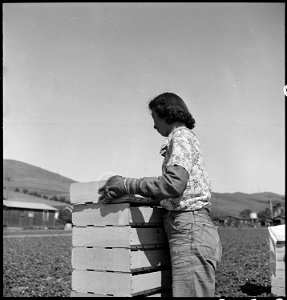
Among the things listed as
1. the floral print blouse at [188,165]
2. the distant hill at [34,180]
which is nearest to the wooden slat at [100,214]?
the floral print blouse at [188,165]

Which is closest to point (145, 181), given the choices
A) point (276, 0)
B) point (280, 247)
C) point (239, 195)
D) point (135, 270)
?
point (135, 270)

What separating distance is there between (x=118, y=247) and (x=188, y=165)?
0.85m

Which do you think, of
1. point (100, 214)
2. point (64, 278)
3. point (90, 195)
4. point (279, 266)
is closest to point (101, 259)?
point (100, 214)

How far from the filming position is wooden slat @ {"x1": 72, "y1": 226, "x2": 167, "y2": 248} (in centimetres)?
337

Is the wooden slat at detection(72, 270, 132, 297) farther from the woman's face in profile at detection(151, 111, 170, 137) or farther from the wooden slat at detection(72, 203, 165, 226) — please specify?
the woman's face in profile at detection(151, 111, 170, 137)

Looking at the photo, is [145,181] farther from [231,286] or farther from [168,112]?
[231,286]

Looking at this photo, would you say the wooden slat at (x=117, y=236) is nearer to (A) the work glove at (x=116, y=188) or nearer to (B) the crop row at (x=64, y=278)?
(A) the work glove at (x=116, y=188)

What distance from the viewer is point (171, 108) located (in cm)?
337

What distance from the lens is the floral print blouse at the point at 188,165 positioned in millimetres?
3162

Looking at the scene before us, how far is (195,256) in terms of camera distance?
3.11 metres

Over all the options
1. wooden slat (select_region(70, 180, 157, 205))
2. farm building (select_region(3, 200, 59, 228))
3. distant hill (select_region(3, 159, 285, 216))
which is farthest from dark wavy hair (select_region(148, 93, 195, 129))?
distant hill (select_region(3, 159, 285, 216))

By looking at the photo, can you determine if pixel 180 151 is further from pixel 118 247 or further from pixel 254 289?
pixel 254 289

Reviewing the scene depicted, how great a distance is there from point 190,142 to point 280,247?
4.62 meters

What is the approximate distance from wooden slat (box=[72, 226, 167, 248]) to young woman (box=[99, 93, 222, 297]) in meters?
0.25
